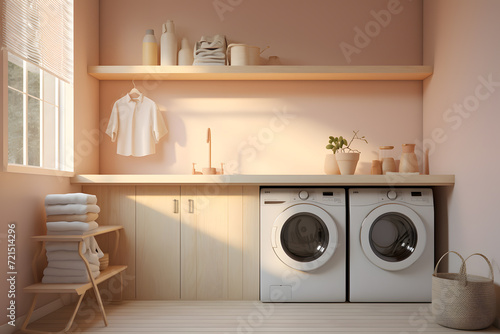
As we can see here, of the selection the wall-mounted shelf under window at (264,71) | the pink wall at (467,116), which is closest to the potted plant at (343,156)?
the wall-mounted shelf under window at (264,71)

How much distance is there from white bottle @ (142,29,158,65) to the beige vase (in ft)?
5.56

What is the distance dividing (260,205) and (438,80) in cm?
169

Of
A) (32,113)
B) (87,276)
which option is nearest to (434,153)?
(87,276)

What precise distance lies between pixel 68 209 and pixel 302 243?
1685 mm

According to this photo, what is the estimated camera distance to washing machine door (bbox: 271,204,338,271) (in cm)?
357

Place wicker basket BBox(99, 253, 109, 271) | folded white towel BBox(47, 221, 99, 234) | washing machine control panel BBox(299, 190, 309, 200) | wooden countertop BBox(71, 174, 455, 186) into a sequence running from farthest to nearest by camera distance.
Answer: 1. washing machine control panel BBox(299, 190, 309, 200)
2. wooden countertop BBox(71, 174, 455, 186)
3. wicker basket BBox(99, 253, 109, 271)
4. folded white towel BBox(47, 221, 99, 234)

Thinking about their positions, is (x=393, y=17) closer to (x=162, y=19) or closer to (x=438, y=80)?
(x=438, y=80)

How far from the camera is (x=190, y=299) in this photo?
3.72m

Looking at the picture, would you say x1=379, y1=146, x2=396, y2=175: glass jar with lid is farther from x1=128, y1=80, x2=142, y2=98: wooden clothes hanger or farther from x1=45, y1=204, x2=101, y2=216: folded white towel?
x1=45, y1=204, x2=101, y2=216: folded white towel

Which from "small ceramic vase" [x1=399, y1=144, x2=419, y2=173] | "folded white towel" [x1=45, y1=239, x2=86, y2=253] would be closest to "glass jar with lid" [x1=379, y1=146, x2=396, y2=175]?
"small ceramic vase" [x1=399, y1=144, x2=419, y2=173]

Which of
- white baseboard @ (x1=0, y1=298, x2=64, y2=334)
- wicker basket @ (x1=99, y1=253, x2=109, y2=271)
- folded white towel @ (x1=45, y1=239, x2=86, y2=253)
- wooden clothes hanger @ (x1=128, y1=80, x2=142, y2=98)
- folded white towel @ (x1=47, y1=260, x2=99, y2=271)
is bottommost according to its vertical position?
white baseboard @ (x1=0, y1=298, x2=64, y2=334)

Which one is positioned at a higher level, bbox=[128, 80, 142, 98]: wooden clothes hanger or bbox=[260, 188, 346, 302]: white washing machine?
bbox=[128, 80, 142, 98]: wooden clothes hanger

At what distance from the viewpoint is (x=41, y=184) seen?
313 centimetres

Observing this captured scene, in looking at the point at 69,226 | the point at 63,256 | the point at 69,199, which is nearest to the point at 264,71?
the point at 69,199
